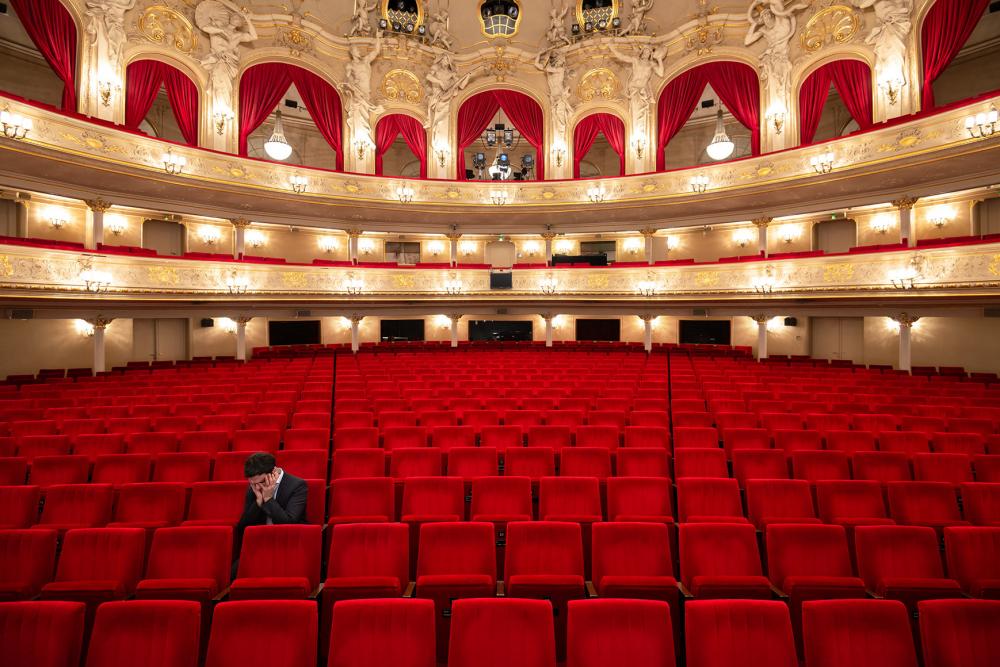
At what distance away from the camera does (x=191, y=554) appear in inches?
114

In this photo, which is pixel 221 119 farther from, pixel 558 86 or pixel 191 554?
pixel 191 554

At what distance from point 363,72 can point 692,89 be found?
11.6m

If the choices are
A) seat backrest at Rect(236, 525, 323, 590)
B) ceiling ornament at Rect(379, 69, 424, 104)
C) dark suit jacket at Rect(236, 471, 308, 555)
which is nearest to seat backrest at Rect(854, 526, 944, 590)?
seat backrest at Rect(236, 525, 323, 590)

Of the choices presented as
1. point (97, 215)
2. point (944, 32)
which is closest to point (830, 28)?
point (944, 32)

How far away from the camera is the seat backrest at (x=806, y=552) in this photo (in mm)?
2879

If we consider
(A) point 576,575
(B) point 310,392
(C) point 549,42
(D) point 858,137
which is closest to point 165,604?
(A) point 576,575

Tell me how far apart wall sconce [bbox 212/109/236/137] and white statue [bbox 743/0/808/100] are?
55.1ft

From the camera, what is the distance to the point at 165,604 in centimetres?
209

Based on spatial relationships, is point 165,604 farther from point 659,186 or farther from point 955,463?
point 659,186

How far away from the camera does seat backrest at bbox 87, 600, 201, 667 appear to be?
6.77ft

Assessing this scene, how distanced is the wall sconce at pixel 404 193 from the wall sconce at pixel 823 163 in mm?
12320

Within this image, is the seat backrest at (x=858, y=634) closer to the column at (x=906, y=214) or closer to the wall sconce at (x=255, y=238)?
the column at (x=906, y=214)

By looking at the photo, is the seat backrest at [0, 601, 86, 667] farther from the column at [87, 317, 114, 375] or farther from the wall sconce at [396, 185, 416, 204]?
the wall sconce at [396, 185, 416, 204]

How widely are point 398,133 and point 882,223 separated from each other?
16.5 m
